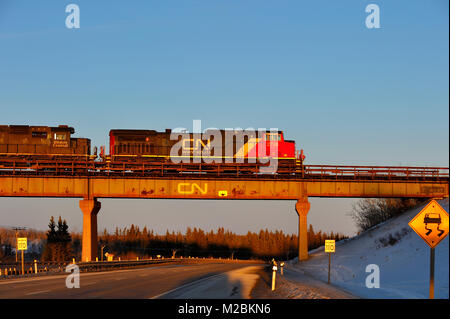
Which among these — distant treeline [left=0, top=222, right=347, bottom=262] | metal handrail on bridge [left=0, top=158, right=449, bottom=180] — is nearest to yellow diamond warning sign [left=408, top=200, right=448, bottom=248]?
metal handrail on bridge [left=0, top=158, right=449, bottom=180]

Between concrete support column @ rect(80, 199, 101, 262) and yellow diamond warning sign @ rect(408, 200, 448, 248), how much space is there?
37.5 m

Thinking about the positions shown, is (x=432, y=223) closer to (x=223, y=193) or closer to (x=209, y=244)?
(x=223, y=193)

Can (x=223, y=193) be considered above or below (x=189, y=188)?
below

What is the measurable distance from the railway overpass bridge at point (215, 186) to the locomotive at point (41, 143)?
269 cm

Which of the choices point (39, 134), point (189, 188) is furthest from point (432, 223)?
point (39, 134)

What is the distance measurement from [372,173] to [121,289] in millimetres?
35234

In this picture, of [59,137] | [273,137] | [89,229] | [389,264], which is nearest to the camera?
[389,264]

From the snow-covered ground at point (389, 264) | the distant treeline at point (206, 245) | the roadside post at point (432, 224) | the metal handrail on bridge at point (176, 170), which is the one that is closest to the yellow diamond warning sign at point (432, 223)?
the roadside post at point (432, 224)

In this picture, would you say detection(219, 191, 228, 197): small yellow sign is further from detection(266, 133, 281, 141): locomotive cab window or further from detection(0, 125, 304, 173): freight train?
detection(266, 133, 281, 141): locomotive cab window

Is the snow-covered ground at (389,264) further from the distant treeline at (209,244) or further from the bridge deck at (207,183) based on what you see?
the distant treeline at (209,244)

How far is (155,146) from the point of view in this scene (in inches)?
2125

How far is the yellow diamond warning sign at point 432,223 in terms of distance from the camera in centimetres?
1498

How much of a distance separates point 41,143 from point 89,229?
1173 centimetres
